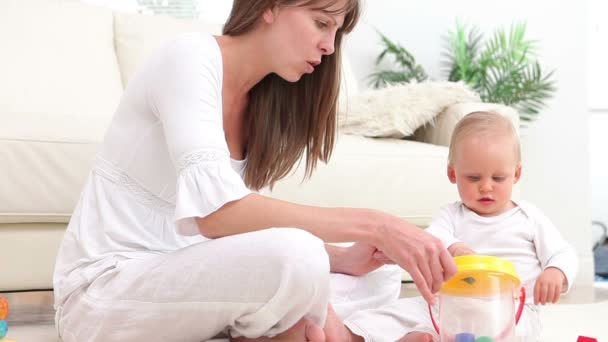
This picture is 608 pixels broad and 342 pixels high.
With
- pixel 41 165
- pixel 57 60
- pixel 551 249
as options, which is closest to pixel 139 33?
pixel 57 60

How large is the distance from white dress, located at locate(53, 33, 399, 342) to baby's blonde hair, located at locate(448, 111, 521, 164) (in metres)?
0.61

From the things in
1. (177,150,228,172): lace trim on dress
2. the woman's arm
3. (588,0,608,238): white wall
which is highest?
(177,150,228,172): lace trim on dress

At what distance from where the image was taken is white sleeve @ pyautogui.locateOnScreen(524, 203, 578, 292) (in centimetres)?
162

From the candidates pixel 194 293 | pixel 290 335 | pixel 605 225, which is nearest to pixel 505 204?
pixel 290 335

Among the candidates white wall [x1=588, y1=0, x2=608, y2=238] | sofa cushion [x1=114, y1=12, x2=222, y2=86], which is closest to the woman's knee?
sofa cushion [x1=114, y1=12, x2=222, y2=86]

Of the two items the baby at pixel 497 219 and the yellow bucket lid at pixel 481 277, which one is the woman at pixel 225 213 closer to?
the yellow bucket lid at pixel 481 277

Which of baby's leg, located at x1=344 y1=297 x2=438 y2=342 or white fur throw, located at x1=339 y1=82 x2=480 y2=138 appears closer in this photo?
baby's leg, located at x1=344 y1=297 x2=438 y2=342

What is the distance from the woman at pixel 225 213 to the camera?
3.79 feet

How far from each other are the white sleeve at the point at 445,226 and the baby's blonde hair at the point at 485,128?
109 mm

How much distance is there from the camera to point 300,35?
4.34 feet

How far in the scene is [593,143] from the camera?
4.11m

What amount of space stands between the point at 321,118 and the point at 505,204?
19.2 inches

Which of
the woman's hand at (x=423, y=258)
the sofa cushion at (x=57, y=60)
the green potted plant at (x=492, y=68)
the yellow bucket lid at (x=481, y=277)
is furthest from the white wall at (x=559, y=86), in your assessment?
the woman's hand at (x=423, y=258)

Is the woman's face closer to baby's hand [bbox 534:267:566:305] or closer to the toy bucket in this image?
the toy bucket
